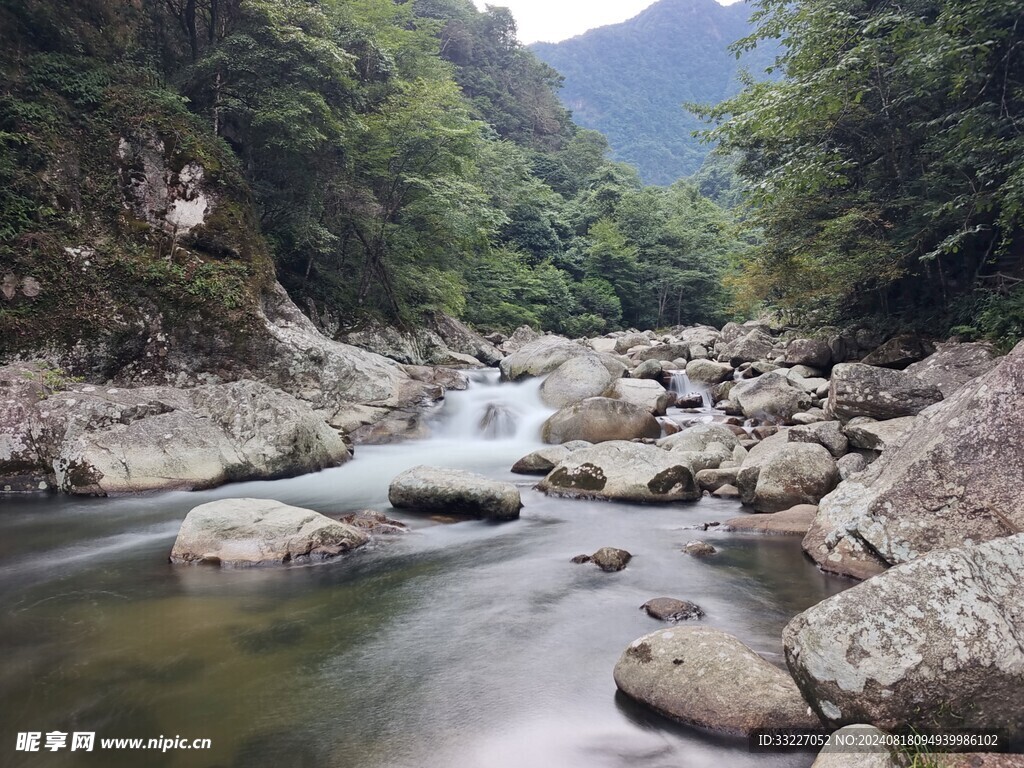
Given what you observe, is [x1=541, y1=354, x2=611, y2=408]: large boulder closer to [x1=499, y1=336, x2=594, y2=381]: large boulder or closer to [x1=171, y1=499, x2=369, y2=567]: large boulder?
[x1=499, y1=336, x2=594, y2=381]: large boulder

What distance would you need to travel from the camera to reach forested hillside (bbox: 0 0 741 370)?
1200 centimetres

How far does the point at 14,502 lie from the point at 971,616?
36.5ft

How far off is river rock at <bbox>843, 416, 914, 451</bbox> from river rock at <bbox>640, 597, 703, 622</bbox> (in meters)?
4.70

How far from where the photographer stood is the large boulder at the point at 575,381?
1622 cm

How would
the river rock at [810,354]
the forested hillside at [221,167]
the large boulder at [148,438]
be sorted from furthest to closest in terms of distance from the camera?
1. the river rock at [810,354]
2. the forested hillside at [221,167]
3. the large boulder at [148,438]

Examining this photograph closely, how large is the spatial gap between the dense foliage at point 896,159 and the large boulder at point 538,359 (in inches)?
247

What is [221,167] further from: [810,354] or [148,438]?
[810,354]

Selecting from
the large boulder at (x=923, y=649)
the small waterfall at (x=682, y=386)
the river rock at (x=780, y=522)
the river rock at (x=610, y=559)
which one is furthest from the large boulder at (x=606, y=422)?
the large boulder at (x=923, y=649)

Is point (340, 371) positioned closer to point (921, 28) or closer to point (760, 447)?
point (760, 447)

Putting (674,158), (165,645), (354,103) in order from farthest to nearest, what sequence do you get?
(674,158) → (354,103) → (165,645)

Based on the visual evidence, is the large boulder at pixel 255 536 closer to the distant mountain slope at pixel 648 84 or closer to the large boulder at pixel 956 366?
the large boulder at pixel 956 366

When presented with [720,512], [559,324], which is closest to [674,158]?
[559,324]

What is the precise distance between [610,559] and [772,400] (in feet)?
30.5

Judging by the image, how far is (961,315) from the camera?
1216 centimetres
